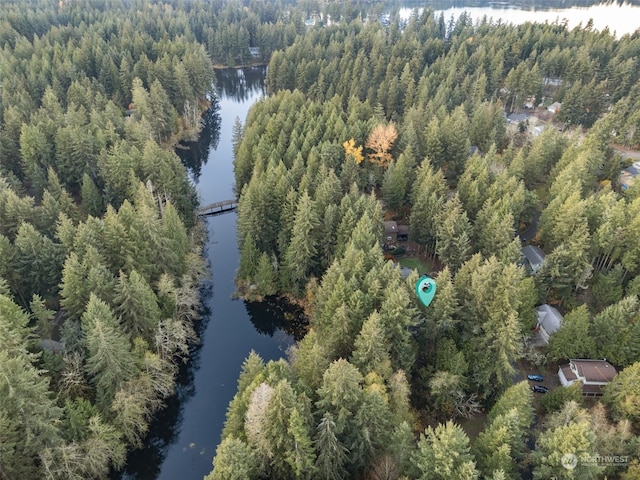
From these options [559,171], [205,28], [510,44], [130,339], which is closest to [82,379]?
[130,339]

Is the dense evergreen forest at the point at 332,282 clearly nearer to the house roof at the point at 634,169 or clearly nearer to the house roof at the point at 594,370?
the house roof at the point at 594,370

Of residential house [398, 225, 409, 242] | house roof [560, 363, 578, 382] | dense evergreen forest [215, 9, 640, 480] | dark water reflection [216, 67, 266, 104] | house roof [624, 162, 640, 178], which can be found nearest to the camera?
dense evergreen forest [215, 9, 640, 480]

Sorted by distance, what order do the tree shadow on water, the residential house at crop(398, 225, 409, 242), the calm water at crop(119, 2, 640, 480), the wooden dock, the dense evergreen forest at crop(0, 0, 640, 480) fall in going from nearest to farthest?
the dense evergreen forest at crop(0, 0, 640, 480), the calm water at crop(119, 2, 640, 480), the tree shadow on water, the residential house at crop(398, 225, 409, 242), the wooden dock

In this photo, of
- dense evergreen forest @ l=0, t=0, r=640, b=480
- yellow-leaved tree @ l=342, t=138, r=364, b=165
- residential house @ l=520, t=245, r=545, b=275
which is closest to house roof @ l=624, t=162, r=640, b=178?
dense evergreen forest @ l=0, t=0, r=640, b=480

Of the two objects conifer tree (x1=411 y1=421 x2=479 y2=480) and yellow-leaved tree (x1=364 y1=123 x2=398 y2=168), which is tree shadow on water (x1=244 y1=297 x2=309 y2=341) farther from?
yellow-leaved tree (x1=364 y1=123 x2=398 y2=168)

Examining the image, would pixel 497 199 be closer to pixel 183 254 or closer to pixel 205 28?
pixel 183 254

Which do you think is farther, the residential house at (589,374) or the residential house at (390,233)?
the residential house at (390,233)

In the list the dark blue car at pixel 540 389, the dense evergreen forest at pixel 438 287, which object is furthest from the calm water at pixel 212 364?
the dark blue car at pixel 540 389
